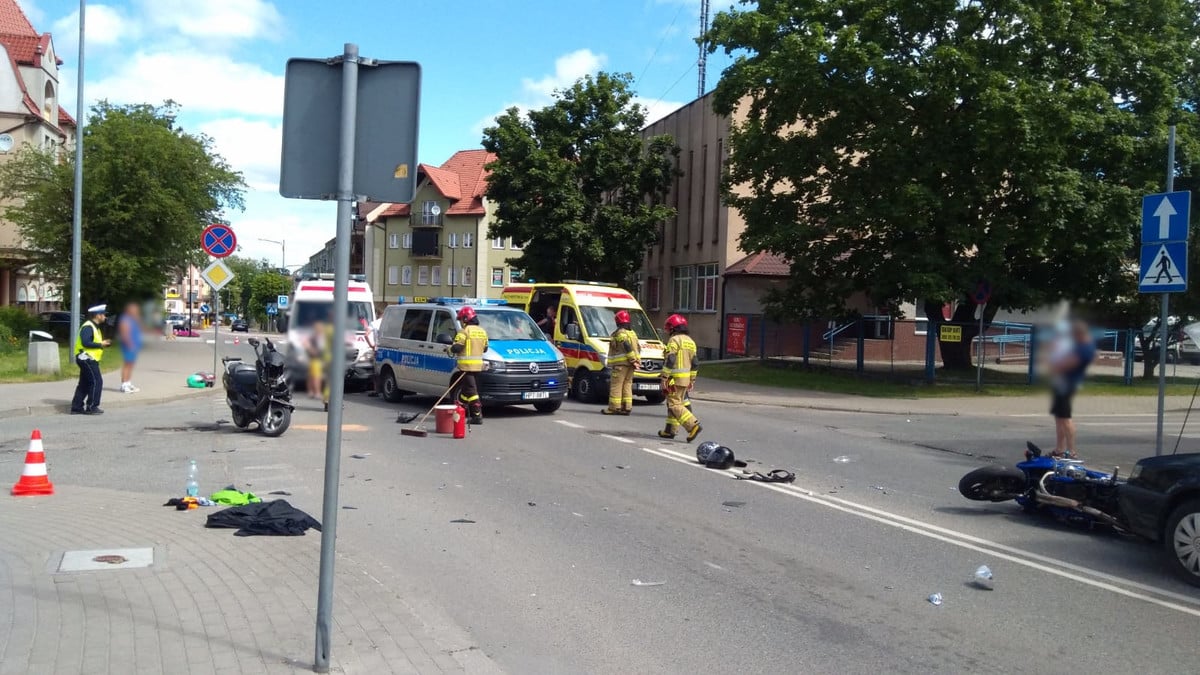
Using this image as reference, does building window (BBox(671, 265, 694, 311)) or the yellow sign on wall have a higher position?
building window (BBox(671, 265, 694, 311))

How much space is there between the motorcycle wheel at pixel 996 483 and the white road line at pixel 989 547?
56cm

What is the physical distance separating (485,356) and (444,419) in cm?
201

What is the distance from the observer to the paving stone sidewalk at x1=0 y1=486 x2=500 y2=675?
189 inches

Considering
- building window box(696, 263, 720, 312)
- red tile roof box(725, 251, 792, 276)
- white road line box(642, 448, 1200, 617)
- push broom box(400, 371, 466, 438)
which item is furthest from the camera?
building window box(696, 263, 720, 312)

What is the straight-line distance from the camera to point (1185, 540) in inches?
266

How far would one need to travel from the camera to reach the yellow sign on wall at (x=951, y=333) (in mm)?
9047

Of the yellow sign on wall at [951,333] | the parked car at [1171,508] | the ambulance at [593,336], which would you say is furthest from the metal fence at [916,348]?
the ambulance at [593,336]

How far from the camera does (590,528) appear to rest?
8.30 meters

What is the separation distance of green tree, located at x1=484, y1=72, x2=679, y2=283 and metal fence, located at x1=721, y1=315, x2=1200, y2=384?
6.40 m

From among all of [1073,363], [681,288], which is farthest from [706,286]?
[1073,363]

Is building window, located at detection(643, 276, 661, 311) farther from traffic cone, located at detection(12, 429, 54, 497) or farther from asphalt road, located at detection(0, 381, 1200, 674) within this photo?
traffic cone, located at detection(12, 429, 54, 497)

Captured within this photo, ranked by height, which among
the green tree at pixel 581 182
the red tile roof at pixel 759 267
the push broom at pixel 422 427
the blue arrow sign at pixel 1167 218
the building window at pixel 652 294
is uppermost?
the green tree at pixel 581 182

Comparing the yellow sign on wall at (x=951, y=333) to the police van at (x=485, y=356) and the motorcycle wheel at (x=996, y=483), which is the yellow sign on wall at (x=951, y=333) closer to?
the motorcycle wheel at (x=996, y=483)

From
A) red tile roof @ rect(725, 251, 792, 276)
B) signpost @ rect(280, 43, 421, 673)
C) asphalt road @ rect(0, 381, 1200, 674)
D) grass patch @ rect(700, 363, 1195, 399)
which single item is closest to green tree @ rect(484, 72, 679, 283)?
red tile roof @ rect(725, 251, 792, 276)
